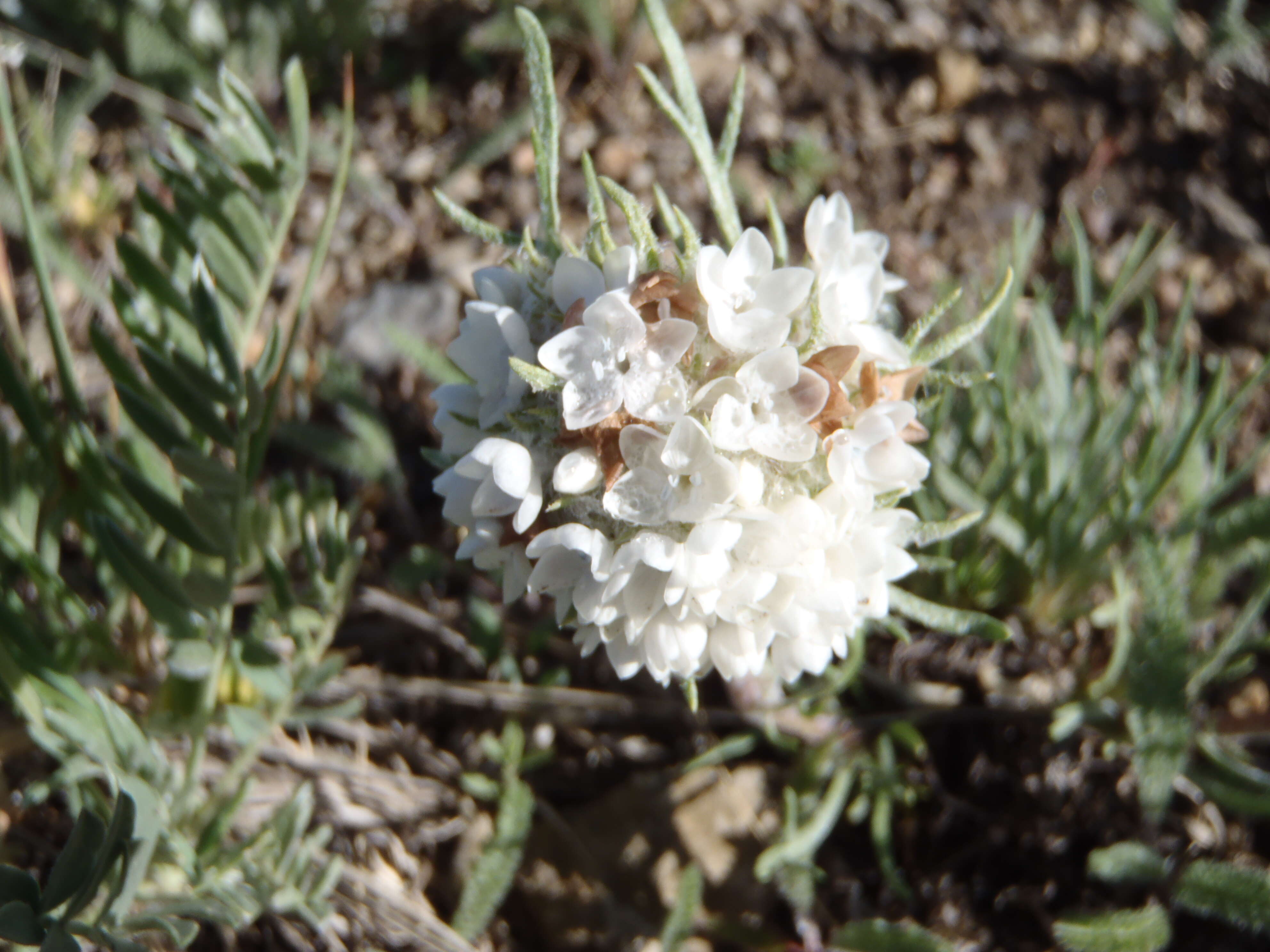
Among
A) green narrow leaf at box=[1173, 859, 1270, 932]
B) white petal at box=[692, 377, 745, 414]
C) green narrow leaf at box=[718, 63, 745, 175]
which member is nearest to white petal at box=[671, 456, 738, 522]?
white petal at box=[692, 377, 745, 414]

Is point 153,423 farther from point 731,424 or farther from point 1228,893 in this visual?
point 1228,893

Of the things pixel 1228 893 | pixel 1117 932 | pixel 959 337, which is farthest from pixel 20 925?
pixel 1228 893

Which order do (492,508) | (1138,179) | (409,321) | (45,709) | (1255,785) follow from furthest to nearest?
1. (1138,179)
2. (409,321)
3. (1255,785)
4. (45,709)
5. (492,508)

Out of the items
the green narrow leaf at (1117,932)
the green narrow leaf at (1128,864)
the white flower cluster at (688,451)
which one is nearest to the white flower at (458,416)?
the white flower cluster at (688,451)

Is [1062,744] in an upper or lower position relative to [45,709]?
lower

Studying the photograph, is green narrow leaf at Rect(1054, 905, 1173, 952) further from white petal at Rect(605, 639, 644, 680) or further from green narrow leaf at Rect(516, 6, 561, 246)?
green narrow leaf at Rect(516, 6, 561, 246)

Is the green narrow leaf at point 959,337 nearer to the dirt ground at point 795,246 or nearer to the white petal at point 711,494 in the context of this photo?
the white petal at point 711,494

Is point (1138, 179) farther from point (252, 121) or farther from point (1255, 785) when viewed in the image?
point (252, 121)

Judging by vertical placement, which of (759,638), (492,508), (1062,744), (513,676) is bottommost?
(1062,744)

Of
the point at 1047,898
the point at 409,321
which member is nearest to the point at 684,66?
the point at 409,321
